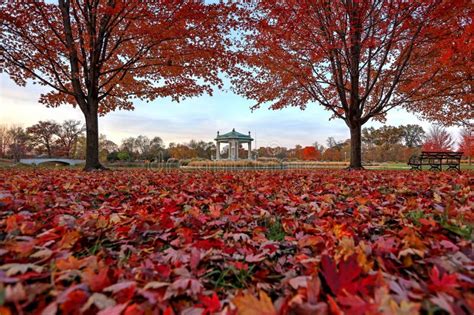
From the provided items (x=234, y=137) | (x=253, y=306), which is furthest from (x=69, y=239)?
(x=234, y=137)

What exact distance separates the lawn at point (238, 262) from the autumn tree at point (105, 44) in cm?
664

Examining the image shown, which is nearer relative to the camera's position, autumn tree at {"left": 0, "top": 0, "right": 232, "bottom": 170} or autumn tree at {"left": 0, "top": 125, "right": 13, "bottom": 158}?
autumn tree at {"left": 0, "top": 0, "right": 232, "bottom": 170}

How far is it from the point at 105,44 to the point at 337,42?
22.1ft

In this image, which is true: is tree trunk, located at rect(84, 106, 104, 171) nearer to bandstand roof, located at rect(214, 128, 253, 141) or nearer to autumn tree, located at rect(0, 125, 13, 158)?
bandstand roof, located at rect(214, 128, 253, 141)

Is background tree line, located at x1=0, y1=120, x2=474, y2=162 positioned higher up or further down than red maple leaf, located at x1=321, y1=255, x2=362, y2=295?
higher up

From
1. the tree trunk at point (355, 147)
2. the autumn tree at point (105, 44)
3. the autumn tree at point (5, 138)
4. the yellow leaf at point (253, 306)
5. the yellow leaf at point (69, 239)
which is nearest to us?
the yellow leaf at point (253, 306)

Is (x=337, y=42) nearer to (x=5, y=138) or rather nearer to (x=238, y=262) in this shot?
(x=238, y=262)

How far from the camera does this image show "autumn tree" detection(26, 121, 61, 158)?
40812 mm

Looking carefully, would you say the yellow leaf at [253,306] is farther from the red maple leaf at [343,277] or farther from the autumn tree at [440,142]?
the autumn tree at [440,142]

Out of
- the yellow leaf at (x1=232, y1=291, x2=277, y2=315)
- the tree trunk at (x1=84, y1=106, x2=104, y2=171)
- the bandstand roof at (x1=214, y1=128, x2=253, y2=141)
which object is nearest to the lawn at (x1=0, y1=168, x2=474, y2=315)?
the yellow leaf at (x1=232, y1=291, x2=277, y2=315)

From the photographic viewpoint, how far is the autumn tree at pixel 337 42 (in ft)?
24.2

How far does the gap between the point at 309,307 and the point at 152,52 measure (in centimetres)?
958

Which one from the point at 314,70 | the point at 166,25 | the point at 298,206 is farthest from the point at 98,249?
the point at 314,70

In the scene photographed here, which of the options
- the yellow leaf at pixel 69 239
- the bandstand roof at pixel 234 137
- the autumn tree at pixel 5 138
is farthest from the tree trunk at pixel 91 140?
the autumn tree at pixel 5 138
